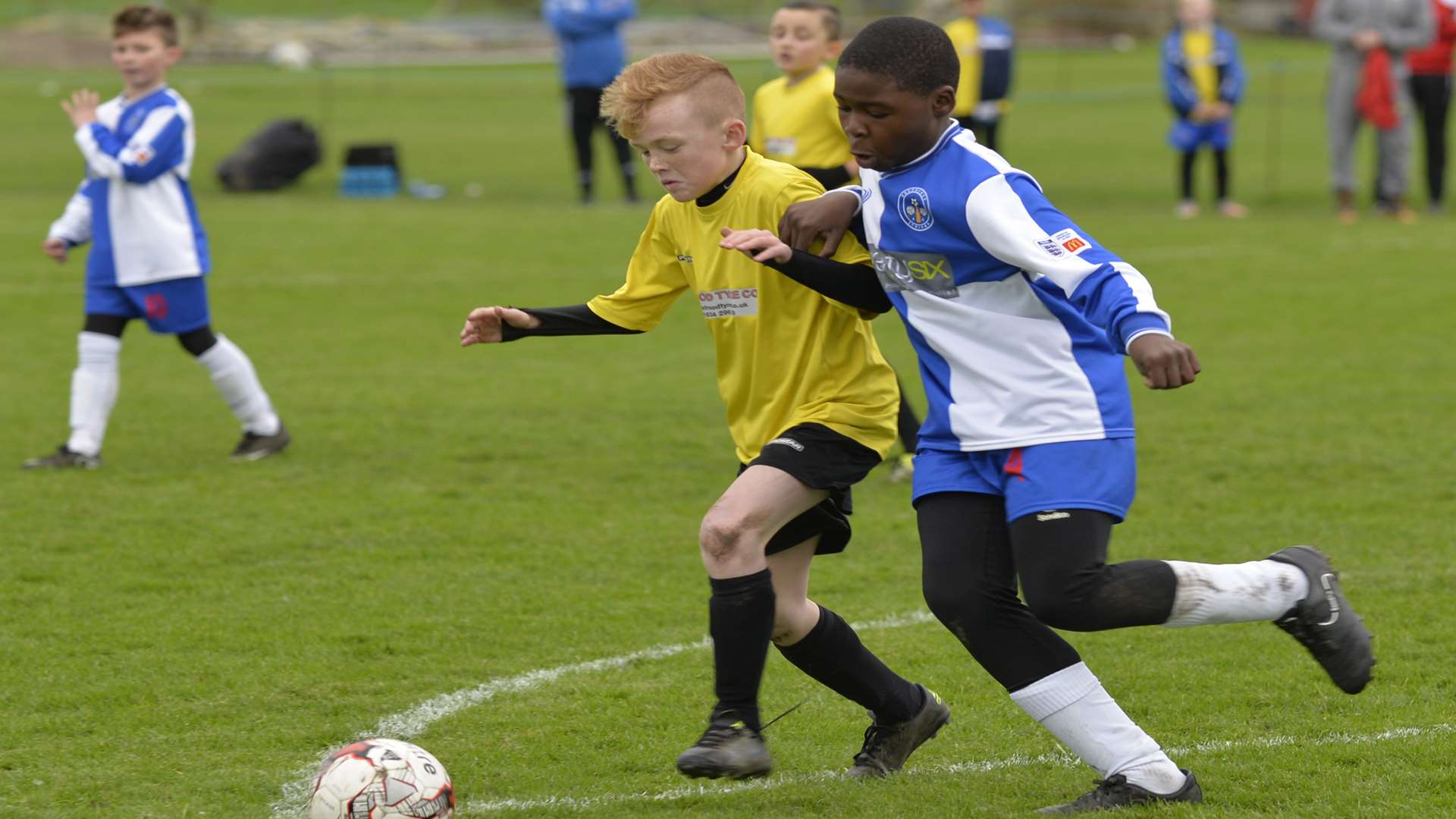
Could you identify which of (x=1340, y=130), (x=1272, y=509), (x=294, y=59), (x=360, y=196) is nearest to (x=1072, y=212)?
(x=1340, y=130)

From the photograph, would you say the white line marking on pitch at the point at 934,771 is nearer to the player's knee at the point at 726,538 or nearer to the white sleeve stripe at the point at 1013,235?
the player's knee at the point at 726,538

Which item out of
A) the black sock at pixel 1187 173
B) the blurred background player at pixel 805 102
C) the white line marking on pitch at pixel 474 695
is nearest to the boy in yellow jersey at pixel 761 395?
the white line marking on pitch at pixel 474 695

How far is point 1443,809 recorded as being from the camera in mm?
3721

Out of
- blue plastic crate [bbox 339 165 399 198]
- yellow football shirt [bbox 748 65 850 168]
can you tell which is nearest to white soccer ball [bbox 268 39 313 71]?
blue plastic crate [bbox 339 165 399 198]

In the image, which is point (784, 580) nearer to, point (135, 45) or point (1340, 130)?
point (135, 45)

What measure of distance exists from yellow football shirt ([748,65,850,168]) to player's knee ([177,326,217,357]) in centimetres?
254

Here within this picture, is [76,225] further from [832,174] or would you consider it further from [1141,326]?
[1141,326]

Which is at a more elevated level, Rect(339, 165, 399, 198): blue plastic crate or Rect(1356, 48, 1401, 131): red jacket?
Rect(1356, 48, 1401, 131): red jacket

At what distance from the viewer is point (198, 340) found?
306 inches

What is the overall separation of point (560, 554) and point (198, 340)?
95.5 inches

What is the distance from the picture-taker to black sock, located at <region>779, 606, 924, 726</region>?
413 centimetres

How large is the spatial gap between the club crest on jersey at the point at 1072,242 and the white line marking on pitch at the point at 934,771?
4.30ft

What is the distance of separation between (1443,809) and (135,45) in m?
5.93

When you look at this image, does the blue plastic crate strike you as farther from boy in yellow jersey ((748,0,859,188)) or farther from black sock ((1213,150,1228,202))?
boy in yellow jersey ((748,0,859,188))
